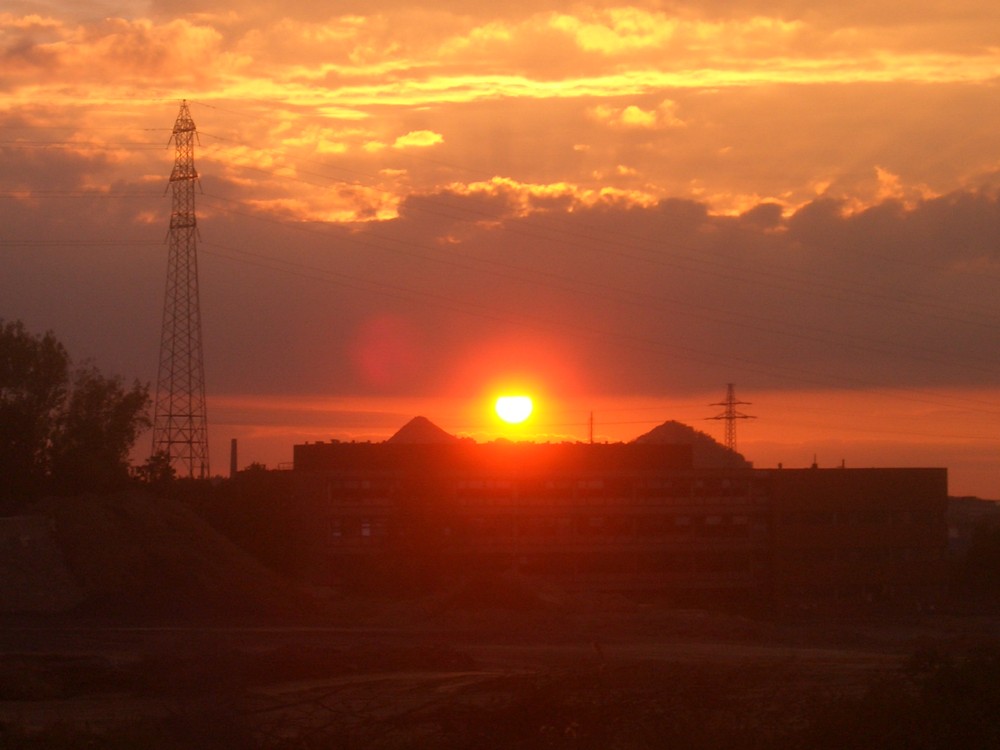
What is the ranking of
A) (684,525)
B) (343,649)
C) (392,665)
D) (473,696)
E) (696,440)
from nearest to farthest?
(473,696), (392,665), (343,649), (684,525), (696,440)

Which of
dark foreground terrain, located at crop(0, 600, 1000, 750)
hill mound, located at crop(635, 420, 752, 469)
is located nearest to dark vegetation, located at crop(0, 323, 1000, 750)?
dark foreground terrain, located at crop(0, 600, 1000, 750)

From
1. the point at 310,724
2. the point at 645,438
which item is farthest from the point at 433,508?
the point at 645,438

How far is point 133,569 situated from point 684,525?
40.5 m

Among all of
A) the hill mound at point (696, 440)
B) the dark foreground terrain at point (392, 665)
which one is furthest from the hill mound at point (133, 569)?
the hill mound at point (696, 440)

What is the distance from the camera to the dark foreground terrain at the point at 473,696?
15289 mm

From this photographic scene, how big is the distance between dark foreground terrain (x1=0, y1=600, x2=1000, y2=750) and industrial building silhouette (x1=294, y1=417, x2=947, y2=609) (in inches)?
1473

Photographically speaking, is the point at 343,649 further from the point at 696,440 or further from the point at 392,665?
the point at 696,440

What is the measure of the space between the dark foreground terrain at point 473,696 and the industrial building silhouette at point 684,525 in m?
37.4

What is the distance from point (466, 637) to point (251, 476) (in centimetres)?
3392

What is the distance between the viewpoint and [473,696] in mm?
19703

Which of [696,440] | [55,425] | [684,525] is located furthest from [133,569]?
[696,440]

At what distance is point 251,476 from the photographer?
67750 mm

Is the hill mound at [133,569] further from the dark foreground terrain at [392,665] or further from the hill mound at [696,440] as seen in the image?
the hill mound at [696,440]

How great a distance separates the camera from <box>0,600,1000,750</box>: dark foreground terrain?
15.3m
